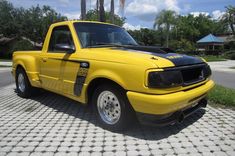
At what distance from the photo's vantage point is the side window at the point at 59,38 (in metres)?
5.89

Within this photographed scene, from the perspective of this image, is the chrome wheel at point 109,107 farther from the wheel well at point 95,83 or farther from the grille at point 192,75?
the grille at point 192,75

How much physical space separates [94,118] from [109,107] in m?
0.92

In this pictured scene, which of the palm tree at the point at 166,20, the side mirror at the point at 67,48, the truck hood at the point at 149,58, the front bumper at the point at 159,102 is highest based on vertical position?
the palm tree at the point at 166,20

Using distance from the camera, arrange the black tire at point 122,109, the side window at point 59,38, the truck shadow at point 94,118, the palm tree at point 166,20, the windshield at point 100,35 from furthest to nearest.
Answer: the palm tree at point 166,20 < the side window at point 59,38 < the windshield at point 100,35 < the truck shadow at point 94,118 < the black tire at point 122,109

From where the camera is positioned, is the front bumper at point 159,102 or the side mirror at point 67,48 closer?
the front bumper at point 159,102

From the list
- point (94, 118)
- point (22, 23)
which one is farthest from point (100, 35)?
point (22, 23)

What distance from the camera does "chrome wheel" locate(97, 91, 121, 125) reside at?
192 inches

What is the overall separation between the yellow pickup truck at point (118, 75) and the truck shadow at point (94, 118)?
347 mm

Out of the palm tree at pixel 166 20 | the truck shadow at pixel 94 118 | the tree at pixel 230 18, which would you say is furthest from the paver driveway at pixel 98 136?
the palm tree at pixel 166 20

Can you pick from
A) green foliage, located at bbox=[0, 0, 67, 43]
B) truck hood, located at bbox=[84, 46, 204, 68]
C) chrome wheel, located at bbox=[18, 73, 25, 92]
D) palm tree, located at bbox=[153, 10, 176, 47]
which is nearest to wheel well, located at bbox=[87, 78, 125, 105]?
truck hood, located at bbox=[84, 46, 204, 68]

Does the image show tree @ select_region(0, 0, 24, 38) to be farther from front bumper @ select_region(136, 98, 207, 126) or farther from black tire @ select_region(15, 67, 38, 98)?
front bumper @ select_region(136, 98, 207, 126)

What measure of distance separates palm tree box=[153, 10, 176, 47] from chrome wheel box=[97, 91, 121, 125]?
6174cm

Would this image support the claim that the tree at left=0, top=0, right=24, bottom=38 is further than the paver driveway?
Yes

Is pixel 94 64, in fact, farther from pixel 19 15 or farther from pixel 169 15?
pixel 169 15
